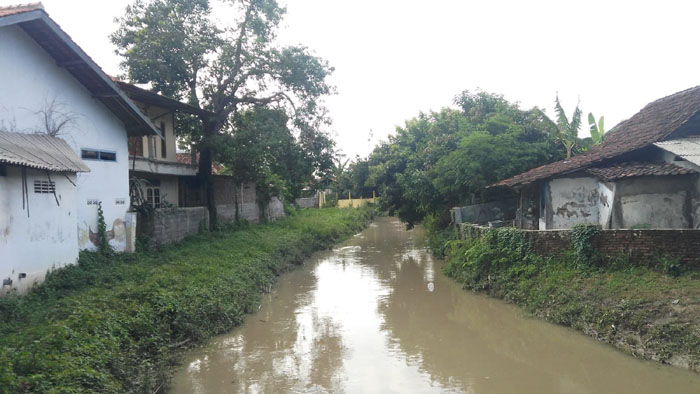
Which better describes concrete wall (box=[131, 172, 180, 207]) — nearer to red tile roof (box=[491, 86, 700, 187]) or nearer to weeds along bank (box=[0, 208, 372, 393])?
weeds along bank (box=[0, 208, 372, 393])

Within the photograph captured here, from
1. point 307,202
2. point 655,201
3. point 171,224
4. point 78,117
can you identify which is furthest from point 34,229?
point 307,202

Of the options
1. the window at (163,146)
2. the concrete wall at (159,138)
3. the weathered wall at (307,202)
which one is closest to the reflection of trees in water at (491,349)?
the concrete wall at (159,138)

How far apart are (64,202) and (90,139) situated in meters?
2.18

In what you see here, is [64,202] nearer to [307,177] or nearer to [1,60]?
[1,60]

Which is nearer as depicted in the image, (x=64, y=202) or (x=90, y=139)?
(x=64, y=202)

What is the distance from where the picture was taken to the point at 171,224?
1384 cm

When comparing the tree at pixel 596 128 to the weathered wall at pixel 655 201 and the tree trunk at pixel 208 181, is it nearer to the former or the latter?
the weathered wall at pixel 655 201

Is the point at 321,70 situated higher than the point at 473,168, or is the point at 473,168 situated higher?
the point at 321,70

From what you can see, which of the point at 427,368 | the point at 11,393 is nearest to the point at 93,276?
the point at 11,393

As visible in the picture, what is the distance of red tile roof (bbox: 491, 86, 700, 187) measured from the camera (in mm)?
11617

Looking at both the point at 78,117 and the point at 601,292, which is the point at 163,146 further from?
the point at 601,292

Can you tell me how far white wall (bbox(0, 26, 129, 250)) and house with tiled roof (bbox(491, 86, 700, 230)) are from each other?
1132 cm

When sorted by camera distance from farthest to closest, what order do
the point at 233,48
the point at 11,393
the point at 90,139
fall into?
the point at 233,48 → the point at 90,139 → the point at 11,393

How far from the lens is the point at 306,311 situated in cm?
1116
